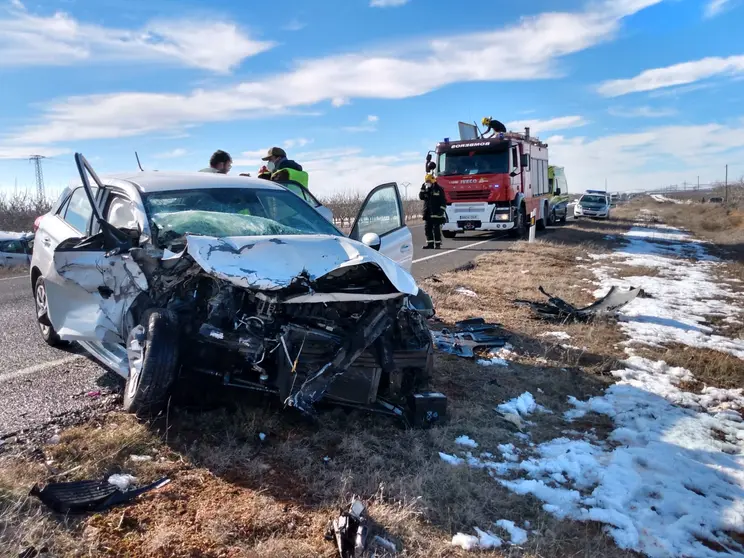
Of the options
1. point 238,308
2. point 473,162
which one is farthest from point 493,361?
point 473,162

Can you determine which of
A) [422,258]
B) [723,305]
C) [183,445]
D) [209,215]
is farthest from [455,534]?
[422,258]

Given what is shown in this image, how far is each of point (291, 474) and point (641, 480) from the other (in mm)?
2135

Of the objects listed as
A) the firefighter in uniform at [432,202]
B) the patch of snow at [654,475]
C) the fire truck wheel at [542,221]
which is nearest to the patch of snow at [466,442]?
the patch of snow at [654,475]

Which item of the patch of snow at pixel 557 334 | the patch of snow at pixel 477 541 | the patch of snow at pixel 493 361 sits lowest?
the patch of snow at pixel 477 541

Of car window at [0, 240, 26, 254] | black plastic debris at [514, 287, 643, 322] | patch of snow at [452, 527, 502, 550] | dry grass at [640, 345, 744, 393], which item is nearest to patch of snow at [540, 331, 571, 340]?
black plastic debris at [514, 287, 643, 322]

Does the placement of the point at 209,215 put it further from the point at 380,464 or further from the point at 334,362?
the point at 380,464

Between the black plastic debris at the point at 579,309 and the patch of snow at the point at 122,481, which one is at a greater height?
the patch of snow at the point at 122,481

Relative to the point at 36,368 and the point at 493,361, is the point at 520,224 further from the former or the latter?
the point at 36,368

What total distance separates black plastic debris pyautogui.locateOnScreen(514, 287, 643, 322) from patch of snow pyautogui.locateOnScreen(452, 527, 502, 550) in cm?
495

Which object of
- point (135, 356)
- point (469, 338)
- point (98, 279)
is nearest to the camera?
point (135, 356)

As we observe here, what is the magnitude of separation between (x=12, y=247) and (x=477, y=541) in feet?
43.7

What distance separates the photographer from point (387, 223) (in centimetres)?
575

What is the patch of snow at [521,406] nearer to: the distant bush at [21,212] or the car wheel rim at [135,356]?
the car wheel rim at [135,356]

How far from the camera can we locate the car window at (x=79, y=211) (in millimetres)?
4660
